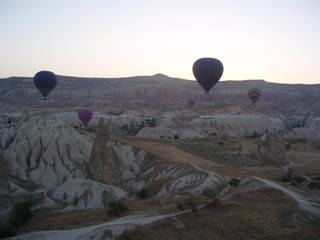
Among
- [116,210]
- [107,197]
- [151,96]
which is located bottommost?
[107,197]

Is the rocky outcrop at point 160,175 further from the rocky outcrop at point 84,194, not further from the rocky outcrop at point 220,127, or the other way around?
the rocky outcrop at point 220,127

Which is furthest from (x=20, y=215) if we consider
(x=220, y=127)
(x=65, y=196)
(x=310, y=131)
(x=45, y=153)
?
(x=310, y=131)

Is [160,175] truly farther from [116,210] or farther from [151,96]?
[151,96]

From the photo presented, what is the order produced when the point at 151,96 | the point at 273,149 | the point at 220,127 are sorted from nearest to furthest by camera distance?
1. the point at 273,149
2. the point at 220,127
3. the point at 151,96

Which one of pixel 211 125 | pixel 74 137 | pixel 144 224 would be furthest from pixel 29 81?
pixel 144 224

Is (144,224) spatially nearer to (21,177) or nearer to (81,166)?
(21,177)

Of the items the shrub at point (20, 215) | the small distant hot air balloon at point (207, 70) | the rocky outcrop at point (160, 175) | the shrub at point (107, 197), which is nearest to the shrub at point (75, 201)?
the shrub at point (107, 197)

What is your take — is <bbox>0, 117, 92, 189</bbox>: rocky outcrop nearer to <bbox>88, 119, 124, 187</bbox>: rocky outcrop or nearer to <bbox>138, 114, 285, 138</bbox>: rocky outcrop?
<bbox>88, 119, 124, 187</bbox>: rocky outcrop
